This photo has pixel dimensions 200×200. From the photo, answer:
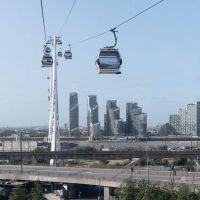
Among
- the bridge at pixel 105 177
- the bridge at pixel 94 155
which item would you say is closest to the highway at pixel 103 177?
the bridge at pixel 105 177

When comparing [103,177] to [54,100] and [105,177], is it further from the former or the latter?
[54,100]

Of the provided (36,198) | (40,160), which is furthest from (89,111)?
(36,198)

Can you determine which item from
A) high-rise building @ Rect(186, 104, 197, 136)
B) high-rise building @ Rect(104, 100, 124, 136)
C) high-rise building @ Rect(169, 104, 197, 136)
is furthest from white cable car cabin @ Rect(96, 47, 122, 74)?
high-rise building @ Rect(186, 104, 197, 136)

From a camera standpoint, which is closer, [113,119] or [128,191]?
[128,191]

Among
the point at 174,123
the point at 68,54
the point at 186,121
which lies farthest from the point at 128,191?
the point at 174,123

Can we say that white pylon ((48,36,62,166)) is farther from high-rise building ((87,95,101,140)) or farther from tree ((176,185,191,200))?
high-rise building ((87,95,101,140))

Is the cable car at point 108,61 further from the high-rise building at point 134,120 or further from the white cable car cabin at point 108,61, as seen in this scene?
the high-rise building at point 134,120
